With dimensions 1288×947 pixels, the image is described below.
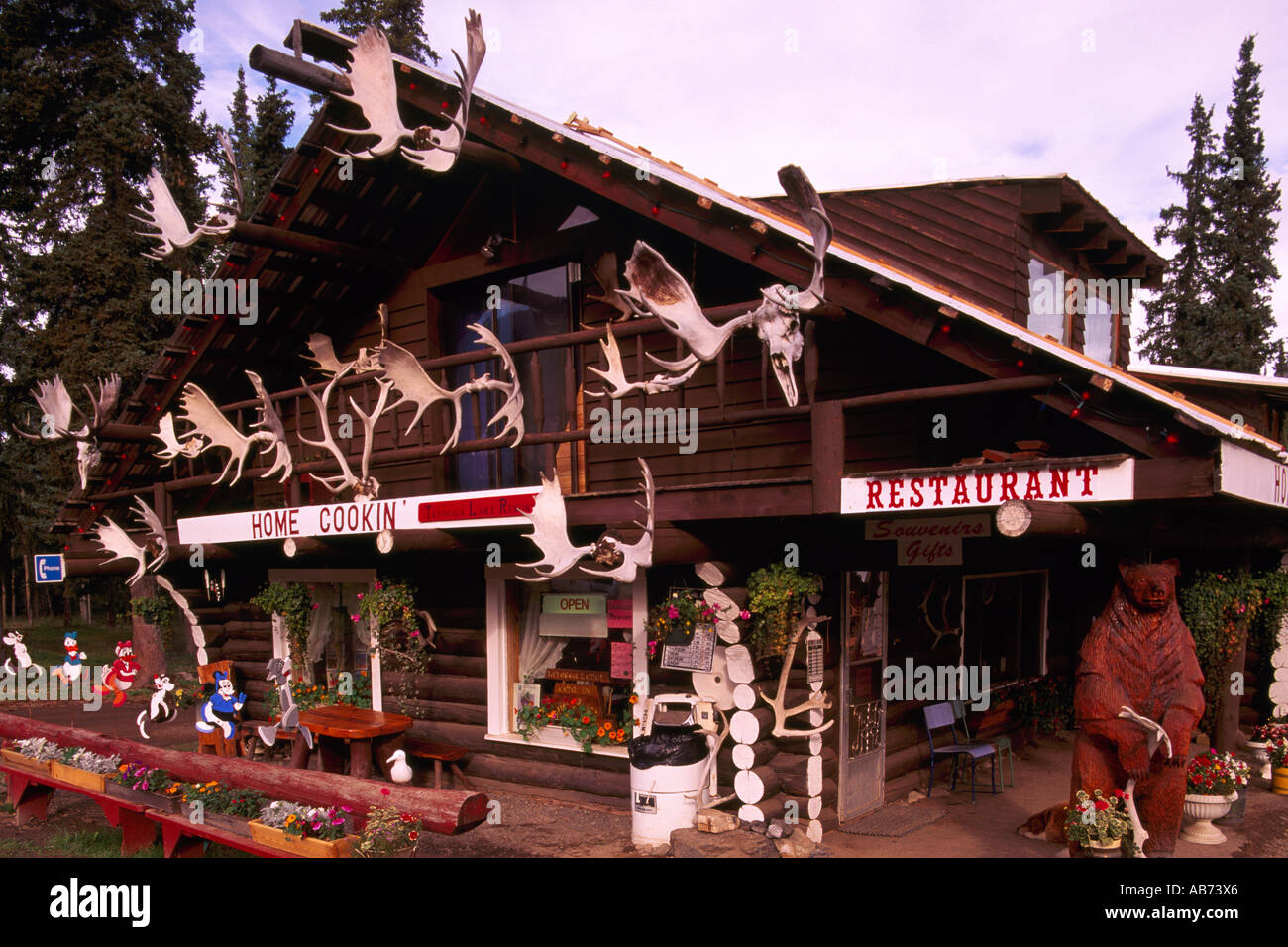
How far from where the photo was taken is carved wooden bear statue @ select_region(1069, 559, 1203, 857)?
635 centimetres

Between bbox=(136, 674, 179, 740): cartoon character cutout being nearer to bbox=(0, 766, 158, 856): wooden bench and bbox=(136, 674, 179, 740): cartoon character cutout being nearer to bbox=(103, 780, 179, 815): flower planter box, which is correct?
bbox=(0, 766, 158, 856): wooden bench

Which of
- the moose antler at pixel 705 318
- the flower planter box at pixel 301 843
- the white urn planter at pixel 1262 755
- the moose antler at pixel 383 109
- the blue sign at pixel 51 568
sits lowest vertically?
the white urn planter at pixel 1262 755

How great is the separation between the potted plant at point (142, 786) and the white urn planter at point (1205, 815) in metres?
9.08

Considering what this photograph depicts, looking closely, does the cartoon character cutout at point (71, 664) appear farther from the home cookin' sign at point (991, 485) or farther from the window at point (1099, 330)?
the window at point (1099, 330)

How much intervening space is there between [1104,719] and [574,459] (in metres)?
5.82

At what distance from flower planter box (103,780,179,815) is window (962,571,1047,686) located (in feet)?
27.9

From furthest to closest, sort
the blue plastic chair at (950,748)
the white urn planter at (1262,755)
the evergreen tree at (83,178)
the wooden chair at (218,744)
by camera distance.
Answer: the evergreen tree at (83,178) < the wooden chair at (218,744) < the white urn planter at (1262,755) < the blue plastic chair at (950,748)

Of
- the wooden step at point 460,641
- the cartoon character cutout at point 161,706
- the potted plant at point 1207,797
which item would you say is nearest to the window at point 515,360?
the wooden step at point 460,641

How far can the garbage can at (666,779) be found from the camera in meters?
7.57

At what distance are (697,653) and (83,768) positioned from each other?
619 cm

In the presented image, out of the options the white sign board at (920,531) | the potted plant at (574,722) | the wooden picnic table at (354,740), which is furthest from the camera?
the wooden picnic table at (354,740)

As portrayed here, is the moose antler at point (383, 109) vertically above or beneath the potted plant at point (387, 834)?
above

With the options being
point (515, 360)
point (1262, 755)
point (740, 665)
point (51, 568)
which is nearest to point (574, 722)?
point (740, 665)

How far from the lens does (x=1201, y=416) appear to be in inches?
220
